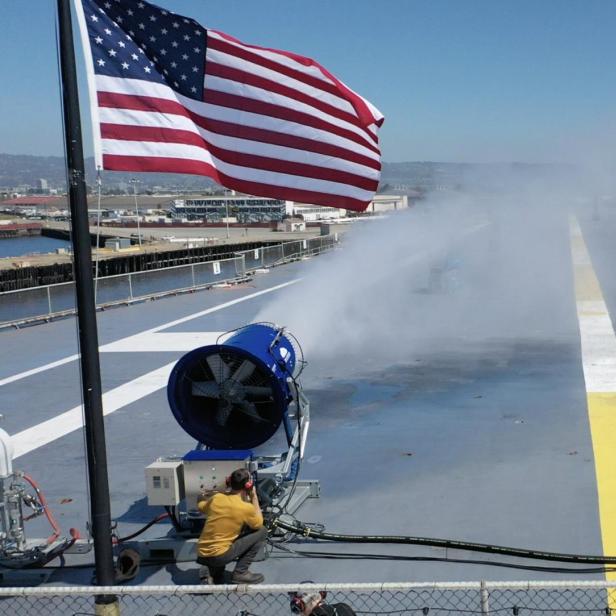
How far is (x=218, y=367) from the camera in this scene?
8.79 m

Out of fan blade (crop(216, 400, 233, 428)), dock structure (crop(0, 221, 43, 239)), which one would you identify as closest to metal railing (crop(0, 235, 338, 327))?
fan blade (crop(216, 400, 233, 428))

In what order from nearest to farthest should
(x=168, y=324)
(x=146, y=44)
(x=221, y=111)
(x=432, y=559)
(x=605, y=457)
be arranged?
(x=146, y=44)
(x=221, y=111)
(x=432, y=559)
(x=605, y=457)
(x=168, y=324)

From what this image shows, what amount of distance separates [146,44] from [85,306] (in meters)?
1.91

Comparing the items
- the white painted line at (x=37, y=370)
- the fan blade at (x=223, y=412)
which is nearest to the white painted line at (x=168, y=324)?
the white painted line at (x=37, y=370)

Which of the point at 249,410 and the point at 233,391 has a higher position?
the point at 233,391

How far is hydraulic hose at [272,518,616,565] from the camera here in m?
7.35

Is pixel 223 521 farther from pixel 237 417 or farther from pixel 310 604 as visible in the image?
pixel 237 417

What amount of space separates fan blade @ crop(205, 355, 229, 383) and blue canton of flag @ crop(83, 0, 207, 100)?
2.71 meters

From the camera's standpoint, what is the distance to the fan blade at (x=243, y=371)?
8.70 meters

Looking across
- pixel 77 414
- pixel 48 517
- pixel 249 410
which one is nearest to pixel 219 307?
pixel 77 414

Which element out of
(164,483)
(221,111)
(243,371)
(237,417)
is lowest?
(164,483)

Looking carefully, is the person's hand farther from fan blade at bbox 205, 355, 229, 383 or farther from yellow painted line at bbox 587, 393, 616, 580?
fan blade at bbox 205, 355, 229, 383

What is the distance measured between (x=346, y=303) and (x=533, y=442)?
12951mm

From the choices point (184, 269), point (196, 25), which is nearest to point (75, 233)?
point (196, 25)
